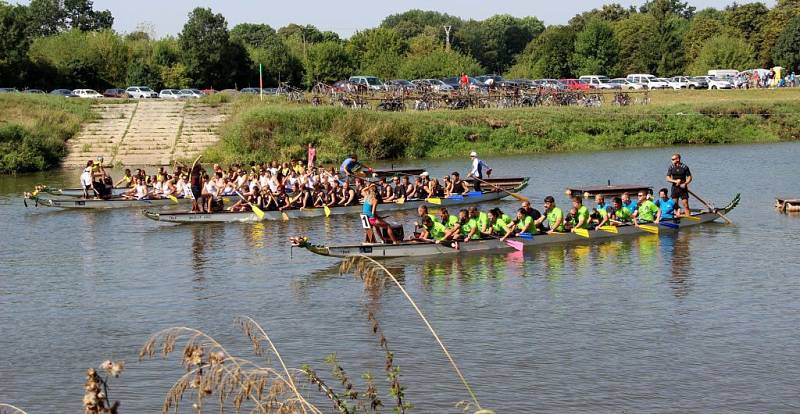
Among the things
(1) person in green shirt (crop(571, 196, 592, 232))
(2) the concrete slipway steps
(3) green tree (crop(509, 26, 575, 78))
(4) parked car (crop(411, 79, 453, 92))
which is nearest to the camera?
(1) person in green shirt (crop(571, 196, 592, 232))

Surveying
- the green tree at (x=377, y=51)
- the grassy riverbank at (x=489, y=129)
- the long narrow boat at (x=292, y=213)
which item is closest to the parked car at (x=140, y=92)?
the grassy riverbank at (x=489, y=129)

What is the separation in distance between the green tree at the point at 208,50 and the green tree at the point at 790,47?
5054cm

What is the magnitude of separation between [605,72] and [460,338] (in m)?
85.2

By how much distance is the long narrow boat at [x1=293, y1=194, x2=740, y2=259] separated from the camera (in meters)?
23.5

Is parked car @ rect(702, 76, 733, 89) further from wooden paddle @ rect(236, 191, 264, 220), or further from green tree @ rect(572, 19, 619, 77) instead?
wooden paddle @ rect(236, 191, 264, 220)

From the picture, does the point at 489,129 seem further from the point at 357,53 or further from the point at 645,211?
the point at 357,53

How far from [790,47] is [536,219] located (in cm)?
7732

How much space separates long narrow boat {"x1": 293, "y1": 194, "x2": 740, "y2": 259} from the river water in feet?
0.95

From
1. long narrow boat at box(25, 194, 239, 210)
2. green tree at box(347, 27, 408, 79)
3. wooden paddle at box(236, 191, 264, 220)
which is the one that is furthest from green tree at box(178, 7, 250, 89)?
wooden paddle at box(236, 191, 264, 220)

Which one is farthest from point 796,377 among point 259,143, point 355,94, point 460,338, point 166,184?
point 355,94

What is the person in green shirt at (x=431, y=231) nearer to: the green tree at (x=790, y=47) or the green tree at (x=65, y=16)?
the green tree at (x=790, y=47)

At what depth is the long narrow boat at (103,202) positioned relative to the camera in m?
35.3

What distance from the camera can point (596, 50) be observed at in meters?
99.5

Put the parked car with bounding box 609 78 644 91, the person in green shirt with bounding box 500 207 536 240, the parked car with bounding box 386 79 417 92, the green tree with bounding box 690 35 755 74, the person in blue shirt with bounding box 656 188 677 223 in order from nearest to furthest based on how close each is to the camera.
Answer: the person in green shirt with bounding box 500 207 536 240 → the person in blue shirt with bounding box 656 188 677 223 → the parked car with bounding box 386 79 417 92 → the parked car with bounding box 609 78 644 91 → the green tree with bounding box 690 35 755 74
